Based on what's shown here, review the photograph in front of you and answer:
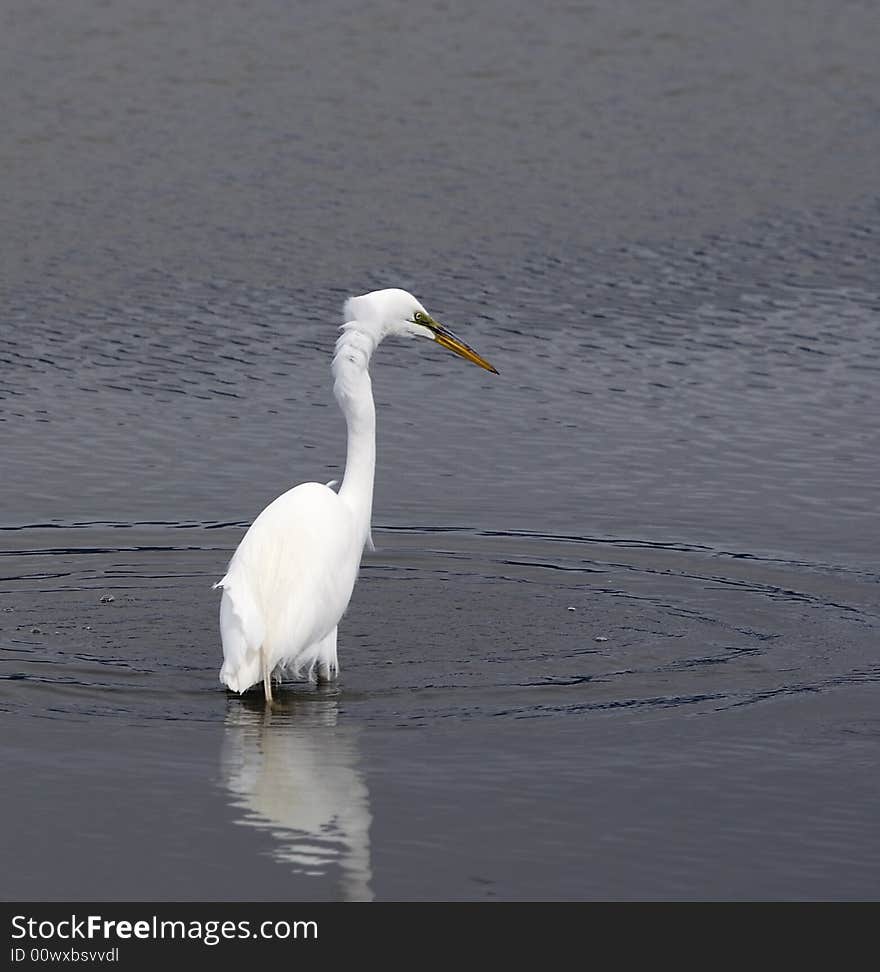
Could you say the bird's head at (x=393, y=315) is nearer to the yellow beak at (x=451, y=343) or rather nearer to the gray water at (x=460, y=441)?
the yellow beak at (x=451, y=343)

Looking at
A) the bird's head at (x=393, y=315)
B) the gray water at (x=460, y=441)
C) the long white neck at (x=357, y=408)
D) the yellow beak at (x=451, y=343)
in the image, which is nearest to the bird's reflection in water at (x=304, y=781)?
the gray water at (x=460, y=441)

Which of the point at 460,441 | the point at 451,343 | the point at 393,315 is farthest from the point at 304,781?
the point at 460,441

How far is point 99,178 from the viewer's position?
16.6 m

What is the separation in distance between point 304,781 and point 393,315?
254 centimetres

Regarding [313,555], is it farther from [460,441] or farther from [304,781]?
[460,441]

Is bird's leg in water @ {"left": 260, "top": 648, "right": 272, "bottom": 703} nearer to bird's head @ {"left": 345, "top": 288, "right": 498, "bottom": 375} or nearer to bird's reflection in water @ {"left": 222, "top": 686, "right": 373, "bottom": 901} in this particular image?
bird's reflection in water @ {"left": 222, "top": 686, "right": 373, "bottom": 901}

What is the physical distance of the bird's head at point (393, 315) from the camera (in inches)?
332

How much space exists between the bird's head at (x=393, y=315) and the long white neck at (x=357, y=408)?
0.06 m

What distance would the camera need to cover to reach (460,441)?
11.2m

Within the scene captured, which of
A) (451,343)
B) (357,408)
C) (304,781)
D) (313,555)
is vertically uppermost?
(451,343)

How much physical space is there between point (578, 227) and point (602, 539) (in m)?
6.53

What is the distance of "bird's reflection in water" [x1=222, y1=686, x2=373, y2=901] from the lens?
19.7ft
